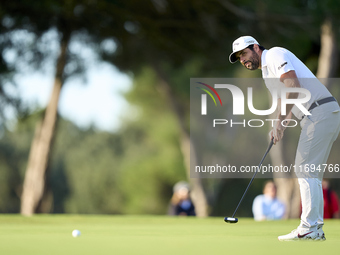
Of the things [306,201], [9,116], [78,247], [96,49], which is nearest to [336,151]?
[96,49]

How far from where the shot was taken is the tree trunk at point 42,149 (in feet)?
54.1

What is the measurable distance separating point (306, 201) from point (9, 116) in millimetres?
12403

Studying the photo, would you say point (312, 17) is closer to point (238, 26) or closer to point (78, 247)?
point (238, 26)

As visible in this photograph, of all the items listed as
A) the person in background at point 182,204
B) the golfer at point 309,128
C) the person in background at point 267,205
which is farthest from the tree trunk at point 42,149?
the golfer at point 309,128

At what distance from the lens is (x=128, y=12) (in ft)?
49.0

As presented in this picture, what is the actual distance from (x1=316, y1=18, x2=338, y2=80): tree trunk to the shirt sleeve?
8.78 m

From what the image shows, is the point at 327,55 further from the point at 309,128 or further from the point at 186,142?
the point at 309,128

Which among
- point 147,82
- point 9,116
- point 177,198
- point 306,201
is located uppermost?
point 147,82

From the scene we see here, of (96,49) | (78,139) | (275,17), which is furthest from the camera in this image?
(78,139)

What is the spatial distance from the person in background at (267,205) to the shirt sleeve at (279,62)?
5784 millimetres

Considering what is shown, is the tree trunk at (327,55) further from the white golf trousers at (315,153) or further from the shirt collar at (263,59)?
the white golf trousers at (315,153)

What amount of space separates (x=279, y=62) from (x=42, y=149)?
1282 centimetres

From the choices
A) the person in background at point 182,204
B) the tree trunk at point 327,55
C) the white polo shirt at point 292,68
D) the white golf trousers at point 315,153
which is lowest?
the person in background at point 182,204

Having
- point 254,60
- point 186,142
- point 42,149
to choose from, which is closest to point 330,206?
point 254,60
